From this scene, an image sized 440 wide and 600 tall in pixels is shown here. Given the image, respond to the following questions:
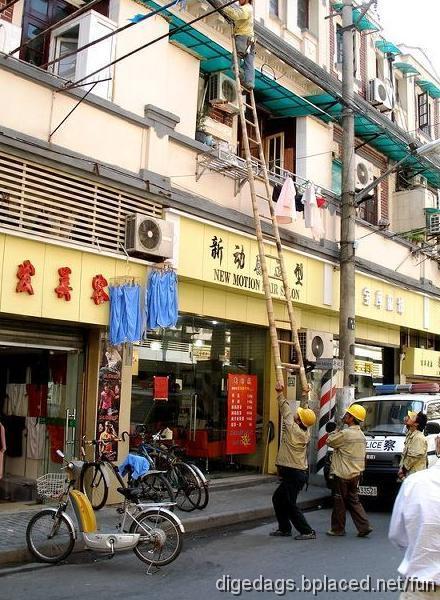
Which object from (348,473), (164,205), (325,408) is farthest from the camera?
(325,408)

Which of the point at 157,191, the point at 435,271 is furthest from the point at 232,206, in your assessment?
the point at 435,271

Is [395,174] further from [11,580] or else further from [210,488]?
[11,580]

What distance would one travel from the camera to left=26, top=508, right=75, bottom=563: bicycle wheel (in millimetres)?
7121

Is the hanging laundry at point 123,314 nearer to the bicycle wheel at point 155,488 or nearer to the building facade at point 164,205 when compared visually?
the building facade at point 164,205

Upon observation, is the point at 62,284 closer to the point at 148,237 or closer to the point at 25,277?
the point at 25,277

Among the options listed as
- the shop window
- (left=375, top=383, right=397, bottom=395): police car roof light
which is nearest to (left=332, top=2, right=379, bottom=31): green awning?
the shop window

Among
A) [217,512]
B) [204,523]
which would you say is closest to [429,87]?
[217,512]

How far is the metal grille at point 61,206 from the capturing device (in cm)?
921

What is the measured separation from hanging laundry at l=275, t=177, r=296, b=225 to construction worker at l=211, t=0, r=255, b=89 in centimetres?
212

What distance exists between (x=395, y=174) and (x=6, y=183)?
45.5 feet

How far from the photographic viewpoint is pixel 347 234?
1348cm

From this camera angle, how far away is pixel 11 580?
21.4 feet

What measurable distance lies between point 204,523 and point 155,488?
1132 mm

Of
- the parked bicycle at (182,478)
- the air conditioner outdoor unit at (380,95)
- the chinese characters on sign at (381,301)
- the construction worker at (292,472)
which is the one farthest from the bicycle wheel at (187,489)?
the air conditioner outdoor unit at (380,95)
